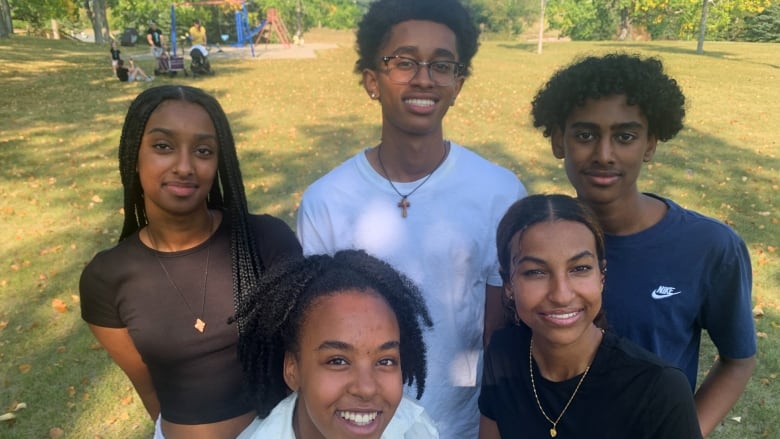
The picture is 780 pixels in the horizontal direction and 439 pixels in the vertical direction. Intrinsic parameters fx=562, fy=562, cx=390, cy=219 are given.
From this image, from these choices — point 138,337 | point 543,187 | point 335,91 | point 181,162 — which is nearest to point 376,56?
point 181,162

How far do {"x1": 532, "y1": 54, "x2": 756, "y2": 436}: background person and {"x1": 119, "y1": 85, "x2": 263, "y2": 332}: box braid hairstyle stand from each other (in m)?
1.42

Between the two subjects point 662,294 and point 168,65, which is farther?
point 168,65

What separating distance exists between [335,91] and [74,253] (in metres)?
13.4

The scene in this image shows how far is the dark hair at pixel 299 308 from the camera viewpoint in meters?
2.02

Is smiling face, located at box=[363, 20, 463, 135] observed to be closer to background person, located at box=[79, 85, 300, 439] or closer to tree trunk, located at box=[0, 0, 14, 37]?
background person, located at box=[79, 85, 300, 439]

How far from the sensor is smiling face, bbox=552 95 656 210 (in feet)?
7.50

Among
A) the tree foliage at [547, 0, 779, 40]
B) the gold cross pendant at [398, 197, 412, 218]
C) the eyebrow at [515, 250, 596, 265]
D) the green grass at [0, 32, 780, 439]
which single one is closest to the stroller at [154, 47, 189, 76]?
the green grass at [0, 32, 780, 439]

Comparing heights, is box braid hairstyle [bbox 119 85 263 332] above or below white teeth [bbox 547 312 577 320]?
above

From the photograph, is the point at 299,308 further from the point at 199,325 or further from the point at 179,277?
the point at 179,277

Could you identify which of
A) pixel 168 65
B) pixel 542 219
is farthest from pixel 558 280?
pixel 168 65

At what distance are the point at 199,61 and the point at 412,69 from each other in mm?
21398

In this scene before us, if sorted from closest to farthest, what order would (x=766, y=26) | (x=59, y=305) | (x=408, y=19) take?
1. (x=408, y=19)
2. (x=59, y=305)
3. (x=766, y=26)

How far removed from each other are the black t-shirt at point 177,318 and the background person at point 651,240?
1.54 m

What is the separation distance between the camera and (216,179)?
245 centimetres
